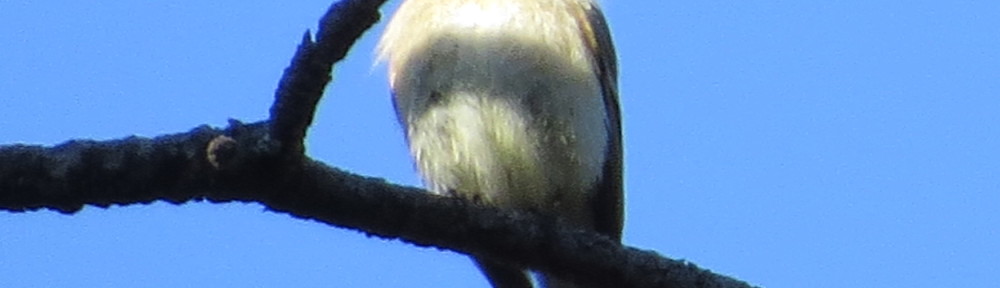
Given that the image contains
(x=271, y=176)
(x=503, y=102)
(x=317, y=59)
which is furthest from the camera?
(x=503, y=102)

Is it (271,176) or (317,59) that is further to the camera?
(271,176)

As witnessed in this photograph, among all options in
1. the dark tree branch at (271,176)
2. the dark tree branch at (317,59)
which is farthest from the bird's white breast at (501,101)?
the dark tree branch at (317,59)

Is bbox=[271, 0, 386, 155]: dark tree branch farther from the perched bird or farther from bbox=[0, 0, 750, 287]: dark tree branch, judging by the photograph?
the perched bird

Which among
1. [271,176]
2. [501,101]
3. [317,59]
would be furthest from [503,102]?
→ [317,59]

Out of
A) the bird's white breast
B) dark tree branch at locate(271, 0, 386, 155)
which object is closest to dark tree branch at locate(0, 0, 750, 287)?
dark tree branch at locate(271, 0, 386, 155)

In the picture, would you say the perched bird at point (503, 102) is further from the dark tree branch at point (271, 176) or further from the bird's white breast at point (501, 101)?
the dark tree branch at point (271, 176)

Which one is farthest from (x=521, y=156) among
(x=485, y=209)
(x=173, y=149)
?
(x=173, y=149)

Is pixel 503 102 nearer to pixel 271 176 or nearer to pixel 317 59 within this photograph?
pixel 271 176
